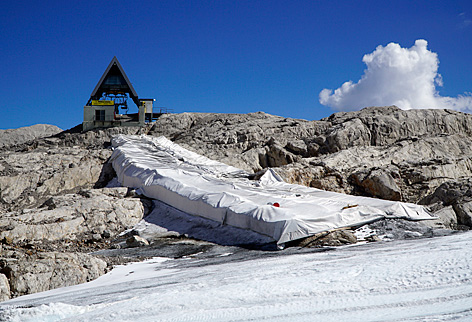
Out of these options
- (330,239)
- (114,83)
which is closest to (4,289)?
(330,239)

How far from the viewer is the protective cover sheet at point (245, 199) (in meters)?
10.1

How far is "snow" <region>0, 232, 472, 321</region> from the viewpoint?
188 inches

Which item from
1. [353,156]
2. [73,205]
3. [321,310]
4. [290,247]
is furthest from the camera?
[353,156]

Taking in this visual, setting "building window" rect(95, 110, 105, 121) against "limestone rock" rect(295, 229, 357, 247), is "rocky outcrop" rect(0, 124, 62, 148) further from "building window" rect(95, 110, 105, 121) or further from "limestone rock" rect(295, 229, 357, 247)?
"limestone rock" rect(295, 229, 357, 247)

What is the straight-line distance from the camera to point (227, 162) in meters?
21.7

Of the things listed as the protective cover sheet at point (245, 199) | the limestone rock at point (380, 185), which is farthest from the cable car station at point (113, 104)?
the limestone rock at point (380, 185)

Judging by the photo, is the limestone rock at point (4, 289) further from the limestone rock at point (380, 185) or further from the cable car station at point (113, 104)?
the cable car station at point (113, 104)

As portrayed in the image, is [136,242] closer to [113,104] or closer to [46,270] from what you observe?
[46,270]

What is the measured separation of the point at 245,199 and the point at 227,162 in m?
9.47

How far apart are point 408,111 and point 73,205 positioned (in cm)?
1937

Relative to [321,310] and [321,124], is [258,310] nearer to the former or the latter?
[321,310]

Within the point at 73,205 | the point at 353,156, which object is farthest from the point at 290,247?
the point at 353,156

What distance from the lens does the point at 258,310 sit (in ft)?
16.5

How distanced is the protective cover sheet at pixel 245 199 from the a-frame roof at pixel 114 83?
11822 mm
